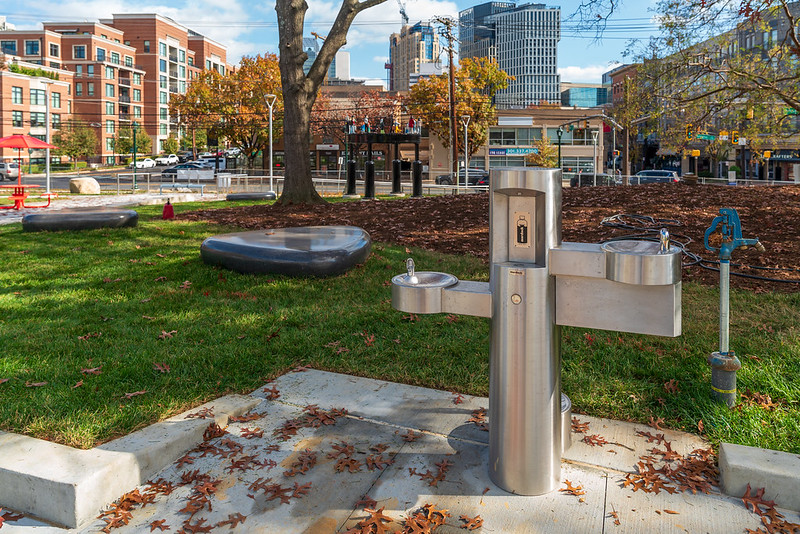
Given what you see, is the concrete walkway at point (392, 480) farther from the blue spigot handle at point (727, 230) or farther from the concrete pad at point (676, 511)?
the blue spigot handle at point (727, 230)

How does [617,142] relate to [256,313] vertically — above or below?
above

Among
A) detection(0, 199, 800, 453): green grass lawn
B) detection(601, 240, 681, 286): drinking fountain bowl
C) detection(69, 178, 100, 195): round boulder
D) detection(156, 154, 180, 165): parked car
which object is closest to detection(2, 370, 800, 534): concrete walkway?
detection(0, 199, 800, 453): green grass lawn

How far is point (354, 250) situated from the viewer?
816cm

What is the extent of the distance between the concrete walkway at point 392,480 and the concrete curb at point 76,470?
0.07m

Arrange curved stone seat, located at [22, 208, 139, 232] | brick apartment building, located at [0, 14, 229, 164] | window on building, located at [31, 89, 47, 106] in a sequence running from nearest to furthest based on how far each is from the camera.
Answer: curved stone seat, located at [22, 208, 139, 232]
brick apartment building, located at [0, 14, 229, 164]
window on building, located at [31, 89, 47, 106]

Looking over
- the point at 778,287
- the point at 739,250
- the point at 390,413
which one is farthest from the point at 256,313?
the point at 739,250

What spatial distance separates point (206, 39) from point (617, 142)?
77.4 m

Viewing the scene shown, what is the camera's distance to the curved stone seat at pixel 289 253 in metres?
7.85

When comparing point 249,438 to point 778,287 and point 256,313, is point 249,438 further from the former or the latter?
point 778,287

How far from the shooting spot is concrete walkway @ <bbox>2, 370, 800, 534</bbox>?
300 cm

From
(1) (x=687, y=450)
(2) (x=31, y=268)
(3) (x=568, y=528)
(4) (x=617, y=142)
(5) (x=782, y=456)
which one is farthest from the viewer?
(4) (x=617, y=142)

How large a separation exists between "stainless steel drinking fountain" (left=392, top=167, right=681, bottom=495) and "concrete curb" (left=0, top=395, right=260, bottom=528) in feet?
5.57

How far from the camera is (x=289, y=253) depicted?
7.88 m

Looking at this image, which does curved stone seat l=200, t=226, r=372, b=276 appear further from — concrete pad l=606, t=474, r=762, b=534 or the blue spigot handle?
concrete pad l=606, t=474, r=762, b=534
